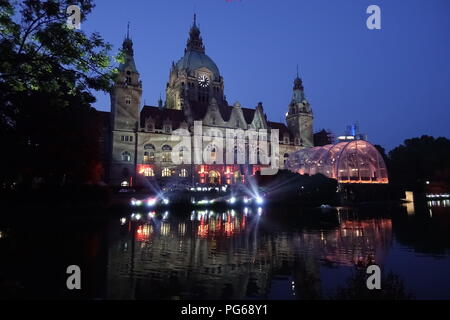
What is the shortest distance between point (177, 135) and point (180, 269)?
6273cm

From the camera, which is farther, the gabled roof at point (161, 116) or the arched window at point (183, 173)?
the gabled roof at point (161, 116)

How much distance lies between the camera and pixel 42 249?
50.9ft

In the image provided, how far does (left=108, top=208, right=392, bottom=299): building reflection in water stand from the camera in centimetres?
1005

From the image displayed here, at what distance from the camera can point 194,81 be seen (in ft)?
315

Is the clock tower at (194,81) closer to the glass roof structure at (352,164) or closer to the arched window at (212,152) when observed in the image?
the arched window at (212,152)

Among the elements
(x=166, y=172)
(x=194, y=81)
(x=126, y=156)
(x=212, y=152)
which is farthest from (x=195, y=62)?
(x=126, y=156)

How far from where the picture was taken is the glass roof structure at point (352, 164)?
192ft

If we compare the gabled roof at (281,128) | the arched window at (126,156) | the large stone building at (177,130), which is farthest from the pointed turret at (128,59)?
the gabled roof at (281,128)

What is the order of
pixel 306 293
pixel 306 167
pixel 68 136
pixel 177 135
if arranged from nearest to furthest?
pixel 306 293 < pixel 68 136 < pixel 306 167 < pixel 177 135

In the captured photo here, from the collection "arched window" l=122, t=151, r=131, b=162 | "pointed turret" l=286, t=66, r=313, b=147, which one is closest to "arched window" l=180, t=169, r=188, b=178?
"arched window" l=122, t=151, r=131, b=162

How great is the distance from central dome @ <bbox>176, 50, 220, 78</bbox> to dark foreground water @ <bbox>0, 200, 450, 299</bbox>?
83087 mm

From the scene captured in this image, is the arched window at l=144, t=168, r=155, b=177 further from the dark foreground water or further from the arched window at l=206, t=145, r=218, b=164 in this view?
the dark foreground water

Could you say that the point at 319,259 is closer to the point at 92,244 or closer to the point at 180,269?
the point at 180,269
